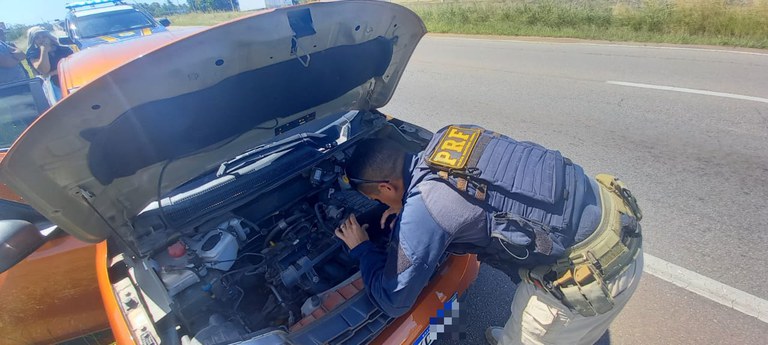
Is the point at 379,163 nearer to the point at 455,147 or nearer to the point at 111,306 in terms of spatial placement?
the point at 455,147

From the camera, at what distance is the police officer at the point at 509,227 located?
1.46 meters

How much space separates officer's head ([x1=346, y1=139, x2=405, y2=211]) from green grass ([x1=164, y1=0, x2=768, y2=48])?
9650 mm

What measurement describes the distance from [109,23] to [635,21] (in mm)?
13098

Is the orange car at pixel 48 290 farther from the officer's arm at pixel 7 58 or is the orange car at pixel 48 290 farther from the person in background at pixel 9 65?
the officer's arm at pixel 7 58

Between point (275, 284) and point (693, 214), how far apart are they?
3.21m

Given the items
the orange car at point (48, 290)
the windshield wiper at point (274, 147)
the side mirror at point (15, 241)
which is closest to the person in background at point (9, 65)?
the orange car at point (48, 290)

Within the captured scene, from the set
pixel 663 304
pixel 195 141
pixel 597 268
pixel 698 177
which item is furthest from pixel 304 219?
pixel 698 177

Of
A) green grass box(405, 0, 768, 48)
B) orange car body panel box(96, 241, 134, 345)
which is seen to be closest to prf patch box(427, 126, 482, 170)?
orange car body panel box(96, 241, 134, 345)

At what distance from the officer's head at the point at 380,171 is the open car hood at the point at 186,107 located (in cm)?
53

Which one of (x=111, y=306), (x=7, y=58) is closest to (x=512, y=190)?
(x=111, y=306)

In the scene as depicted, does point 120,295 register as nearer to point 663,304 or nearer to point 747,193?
point 663,304

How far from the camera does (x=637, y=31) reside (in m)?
9.47

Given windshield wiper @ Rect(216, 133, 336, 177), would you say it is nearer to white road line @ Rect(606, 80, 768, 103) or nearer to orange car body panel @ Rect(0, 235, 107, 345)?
orange car body panel @ Rect(0, 235, 107, 345)

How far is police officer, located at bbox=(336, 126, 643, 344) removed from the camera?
1.46m
